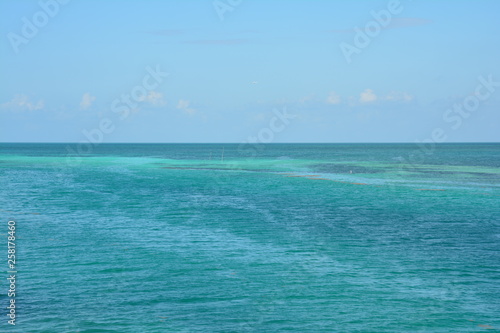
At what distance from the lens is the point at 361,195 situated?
65.4m

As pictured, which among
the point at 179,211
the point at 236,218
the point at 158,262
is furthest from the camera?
the point at 179,211

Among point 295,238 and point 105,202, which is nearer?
point 295,238

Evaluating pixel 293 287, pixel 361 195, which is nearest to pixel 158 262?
pixel 293 287

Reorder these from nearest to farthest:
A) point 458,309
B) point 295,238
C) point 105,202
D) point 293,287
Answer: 1. point 458,309
2. point 293,287
3. point 295,238
4. point 105,202

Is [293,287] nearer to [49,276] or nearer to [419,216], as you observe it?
[49,276]

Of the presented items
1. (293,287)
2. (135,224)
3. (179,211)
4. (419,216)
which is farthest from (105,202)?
(293,287)

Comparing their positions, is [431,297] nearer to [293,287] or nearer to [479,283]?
[479,283]

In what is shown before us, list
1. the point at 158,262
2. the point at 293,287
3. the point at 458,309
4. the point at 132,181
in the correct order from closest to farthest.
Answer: the point at 458,309
the point at 293,287
the point at 158,262
the point at 132,181

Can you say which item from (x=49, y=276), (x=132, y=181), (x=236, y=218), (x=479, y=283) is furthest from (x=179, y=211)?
(x=132, y=181)

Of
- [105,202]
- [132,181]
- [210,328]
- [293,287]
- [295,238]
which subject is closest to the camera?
[210,328]

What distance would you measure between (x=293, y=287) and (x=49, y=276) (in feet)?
41.6

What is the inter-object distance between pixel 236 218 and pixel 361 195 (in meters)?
22.9

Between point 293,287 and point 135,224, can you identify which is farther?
point 135,224

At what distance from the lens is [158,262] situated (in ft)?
104
